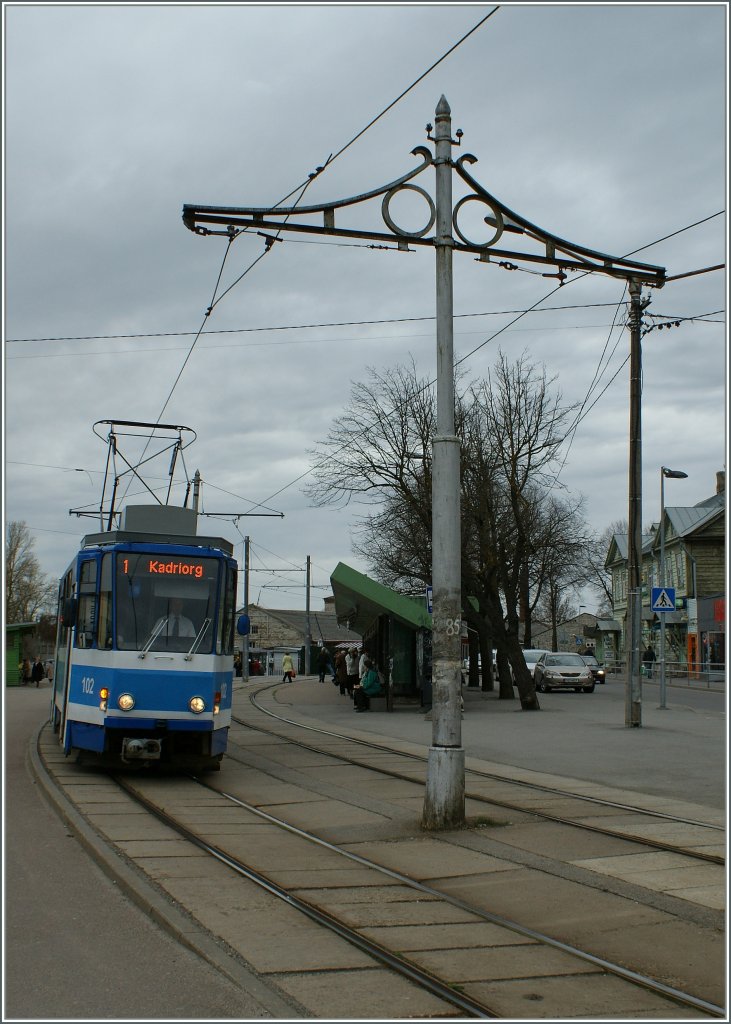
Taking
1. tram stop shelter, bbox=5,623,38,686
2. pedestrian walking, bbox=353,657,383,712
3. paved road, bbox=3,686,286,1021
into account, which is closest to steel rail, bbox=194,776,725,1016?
paved road, bbox=3,686,286,1021

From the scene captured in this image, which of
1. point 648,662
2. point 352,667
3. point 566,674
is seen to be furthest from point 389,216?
point 648,662

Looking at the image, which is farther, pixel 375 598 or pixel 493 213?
pixel 375 598

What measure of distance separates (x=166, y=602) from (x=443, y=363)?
5207 mm

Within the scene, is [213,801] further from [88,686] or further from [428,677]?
[428,677]

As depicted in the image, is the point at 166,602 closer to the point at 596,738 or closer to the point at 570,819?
the point at 570,819

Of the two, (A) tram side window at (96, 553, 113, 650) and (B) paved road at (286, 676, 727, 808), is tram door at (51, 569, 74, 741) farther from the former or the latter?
(B) paved road at (286, 676, 727, 808)

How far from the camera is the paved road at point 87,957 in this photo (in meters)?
5.07

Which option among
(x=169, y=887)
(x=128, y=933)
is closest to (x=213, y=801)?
(x=169, y=887)

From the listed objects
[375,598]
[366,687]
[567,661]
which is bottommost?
[366,687]

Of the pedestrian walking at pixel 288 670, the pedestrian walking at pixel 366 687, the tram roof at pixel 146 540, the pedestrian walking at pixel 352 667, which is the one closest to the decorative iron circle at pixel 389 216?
the tram roof at pixel 146 540

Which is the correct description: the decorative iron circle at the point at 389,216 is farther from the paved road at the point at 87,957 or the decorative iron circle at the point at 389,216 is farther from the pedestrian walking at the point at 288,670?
the pedestrian walking at the point at 288,670

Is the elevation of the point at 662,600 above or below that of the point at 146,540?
below

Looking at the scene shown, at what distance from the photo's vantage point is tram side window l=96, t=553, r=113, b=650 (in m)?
13.5

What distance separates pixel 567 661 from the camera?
4059 centimetres
